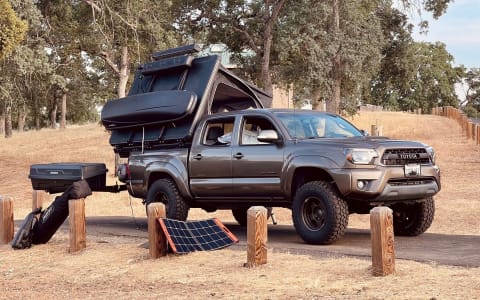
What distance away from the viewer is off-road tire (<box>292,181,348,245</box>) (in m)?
9.92

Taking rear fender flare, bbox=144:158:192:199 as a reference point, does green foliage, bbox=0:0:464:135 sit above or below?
above

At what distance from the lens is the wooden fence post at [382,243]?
7770 mm

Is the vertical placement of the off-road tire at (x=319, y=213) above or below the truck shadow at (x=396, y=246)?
above

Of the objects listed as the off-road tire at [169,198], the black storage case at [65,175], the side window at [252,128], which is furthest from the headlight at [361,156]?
the black storage case at [65,175]

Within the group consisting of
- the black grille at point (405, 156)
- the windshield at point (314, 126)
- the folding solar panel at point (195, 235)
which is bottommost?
the folding solar panel at point (195, 235)

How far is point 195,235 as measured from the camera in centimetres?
1061

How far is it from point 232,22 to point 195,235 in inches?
810

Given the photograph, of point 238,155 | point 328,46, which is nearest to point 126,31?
point 328,46

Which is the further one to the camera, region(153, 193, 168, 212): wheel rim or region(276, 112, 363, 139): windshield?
region(153, 193, 168, 212): wheel rim

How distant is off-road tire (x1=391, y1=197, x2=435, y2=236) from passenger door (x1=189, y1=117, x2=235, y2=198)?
274 centimetres

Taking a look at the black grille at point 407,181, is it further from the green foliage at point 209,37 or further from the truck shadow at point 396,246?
the green foliage at point 209,37

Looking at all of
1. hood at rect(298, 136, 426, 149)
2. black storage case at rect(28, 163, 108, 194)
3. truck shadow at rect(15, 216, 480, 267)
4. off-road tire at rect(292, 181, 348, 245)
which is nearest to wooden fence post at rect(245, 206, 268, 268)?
truck shadow at rect(15, 216, 480, 267)

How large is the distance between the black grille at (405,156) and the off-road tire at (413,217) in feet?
2.48

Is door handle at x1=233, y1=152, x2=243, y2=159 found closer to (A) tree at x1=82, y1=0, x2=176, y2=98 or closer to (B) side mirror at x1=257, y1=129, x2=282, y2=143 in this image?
(B) side mirror at x1=257, y1=129, x2=282, y2=143
